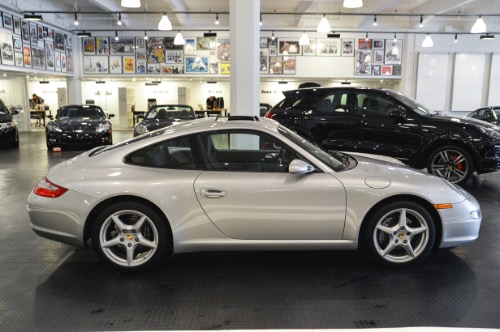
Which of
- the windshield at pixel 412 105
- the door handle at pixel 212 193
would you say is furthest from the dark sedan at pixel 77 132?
the door handle at pixel 212 193

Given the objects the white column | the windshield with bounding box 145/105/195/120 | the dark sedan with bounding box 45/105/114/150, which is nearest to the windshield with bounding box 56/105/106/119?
the dark sedan with bounding box 45/105/114/150

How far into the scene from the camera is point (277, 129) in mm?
3871

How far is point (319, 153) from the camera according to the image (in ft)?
12.9

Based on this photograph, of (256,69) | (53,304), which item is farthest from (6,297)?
(256,69)

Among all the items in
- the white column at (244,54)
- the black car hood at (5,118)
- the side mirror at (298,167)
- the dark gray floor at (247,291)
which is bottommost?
the dark gray floor at (247,291)

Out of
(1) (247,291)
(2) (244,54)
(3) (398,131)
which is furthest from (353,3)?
(1) (247,291)

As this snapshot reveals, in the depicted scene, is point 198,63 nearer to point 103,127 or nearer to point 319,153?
point 103,127

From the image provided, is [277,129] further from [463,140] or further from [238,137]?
[463,140]

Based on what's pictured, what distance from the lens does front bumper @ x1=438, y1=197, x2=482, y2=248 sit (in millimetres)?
3578

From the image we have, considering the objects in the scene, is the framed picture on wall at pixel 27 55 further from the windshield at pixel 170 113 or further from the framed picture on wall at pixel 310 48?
the framed picture on wall at pixel 310 48

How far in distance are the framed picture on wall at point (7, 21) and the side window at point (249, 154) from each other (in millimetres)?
14972

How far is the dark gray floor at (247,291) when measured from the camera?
288cm

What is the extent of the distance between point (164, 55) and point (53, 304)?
64.5 ft

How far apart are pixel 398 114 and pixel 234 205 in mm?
4787
